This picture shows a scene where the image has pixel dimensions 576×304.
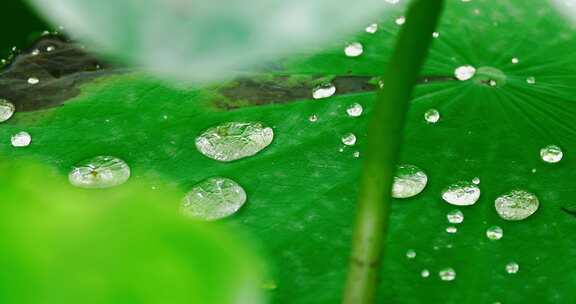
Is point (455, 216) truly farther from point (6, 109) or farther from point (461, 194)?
point (6, 109)

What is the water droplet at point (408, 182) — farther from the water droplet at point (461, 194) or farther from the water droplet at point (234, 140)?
the water droplet at point (234, 140)

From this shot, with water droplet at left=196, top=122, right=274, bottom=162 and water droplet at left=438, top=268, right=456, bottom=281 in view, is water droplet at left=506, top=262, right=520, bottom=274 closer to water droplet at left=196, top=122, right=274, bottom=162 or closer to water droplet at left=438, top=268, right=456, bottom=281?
water droplet at left=438, top=268, right=456, bottom=281

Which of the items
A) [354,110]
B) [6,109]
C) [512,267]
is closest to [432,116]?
[354,110]

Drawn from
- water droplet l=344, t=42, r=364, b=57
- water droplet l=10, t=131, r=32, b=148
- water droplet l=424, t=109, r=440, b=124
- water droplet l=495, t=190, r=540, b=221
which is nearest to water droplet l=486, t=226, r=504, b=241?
water droplet l=495, t=190, r=540, b=221

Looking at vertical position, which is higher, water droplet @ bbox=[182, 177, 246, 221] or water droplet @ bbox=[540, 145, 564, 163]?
water droplet @ bbox=[540, 145, 564, 163]

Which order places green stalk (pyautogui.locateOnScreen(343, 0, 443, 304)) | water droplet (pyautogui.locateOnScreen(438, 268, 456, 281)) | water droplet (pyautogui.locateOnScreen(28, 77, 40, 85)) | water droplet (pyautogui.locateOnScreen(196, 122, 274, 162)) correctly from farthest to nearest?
water droplet (pyautogui.locateOnScreen(28, 77, 40, 85)) → water droplet (pyautogui.locateOnScreen(196, 122, 274, 162)) → water droplet (pyautogui.locateOnScreen(438, 268, 456, 281)) → green stalk (pyautogui.locateOnScreen(343, 0, 443, 304))

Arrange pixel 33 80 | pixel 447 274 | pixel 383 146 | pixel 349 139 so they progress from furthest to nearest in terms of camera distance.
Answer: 1. pixel 33 80
2. pixel 349 139
3. pixel 447 274
4. pixel 383 146

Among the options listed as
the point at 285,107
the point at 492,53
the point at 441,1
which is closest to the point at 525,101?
the point at 492,53

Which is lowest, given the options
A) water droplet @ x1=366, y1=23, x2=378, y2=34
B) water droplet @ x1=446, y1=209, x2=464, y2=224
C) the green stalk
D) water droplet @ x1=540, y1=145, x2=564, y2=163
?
the green stalk

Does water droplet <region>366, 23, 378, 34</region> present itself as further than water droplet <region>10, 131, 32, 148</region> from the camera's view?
Yes
